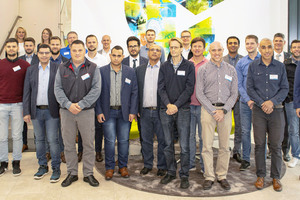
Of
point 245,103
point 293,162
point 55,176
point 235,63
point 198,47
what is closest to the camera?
point 55,176

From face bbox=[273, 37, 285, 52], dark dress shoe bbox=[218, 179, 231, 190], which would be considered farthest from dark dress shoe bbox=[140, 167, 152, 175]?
face bbox=[273, 37, 285, 52]

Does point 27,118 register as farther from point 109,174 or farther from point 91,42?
point 91,42

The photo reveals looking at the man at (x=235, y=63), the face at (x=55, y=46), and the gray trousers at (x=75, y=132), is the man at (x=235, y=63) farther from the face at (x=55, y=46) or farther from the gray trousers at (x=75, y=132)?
the face at (x=55, y=46)

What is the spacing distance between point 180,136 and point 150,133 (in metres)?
0.50

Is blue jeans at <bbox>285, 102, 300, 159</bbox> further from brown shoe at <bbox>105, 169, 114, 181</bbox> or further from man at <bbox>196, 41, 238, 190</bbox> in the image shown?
brown shoe at <bbox>105, 169, 114, 181</bbox>

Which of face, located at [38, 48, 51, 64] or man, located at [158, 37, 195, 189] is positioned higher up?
face, located at [38, 48, 51, 64]

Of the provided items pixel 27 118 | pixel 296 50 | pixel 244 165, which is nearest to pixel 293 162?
pixel 244 165

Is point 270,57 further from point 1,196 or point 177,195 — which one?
point 1,196

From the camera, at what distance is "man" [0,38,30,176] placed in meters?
3.39

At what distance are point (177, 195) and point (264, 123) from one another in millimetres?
1291

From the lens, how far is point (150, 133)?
3.41 metres

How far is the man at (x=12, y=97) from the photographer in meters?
3.39

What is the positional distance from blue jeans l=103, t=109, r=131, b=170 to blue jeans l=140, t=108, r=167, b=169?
0.23 m

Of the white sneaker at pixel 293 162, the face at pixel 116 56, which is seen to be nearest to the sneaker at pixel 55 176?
the face at pixel 116 56
